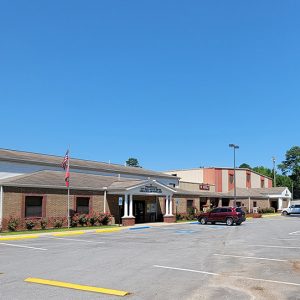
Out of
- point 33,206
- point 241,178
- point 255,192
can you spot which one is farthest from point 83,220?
point 241,178

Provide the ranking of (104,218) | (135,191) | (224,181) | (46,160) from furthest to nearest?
(224,181) → (46,160) → (135,191) → (104,218)

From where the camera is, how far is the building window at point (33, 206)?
29594mm

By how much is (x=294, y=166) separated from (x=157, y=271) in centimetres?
14489

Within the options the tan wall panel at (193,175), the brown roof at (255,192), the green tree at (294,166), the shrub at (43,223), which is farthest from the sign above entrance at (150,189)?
the green tree at (294,166)

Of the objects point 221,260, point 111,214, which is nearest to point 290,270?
point 221,260

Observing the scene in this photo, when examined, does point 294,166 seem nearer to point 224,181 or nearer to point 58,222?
point 224,181

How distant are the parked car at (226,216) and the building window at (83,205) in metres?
11.4

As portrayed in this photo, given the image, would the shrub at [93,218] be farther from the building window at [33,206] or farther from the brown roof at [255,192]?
the brown roof at [255,192]

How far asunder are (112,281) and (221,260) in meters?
5.27

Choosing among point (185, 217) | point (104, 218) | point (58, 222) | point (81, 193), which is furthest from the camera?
point (185, 217)

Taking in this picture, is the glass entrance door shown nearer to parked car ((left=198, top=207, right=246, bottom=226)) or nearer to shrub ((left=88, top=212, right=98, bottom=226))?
parked car ((left=198, top=207, right=246, bottom=226))

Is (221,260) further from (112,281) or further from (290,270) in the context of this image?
(112,281)

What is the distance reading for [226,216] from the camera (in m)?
37.8

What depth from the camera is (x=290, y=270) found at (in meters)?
12.2
